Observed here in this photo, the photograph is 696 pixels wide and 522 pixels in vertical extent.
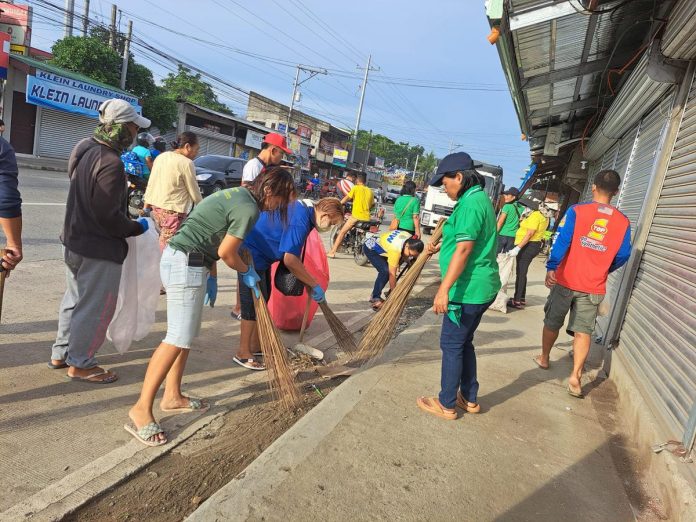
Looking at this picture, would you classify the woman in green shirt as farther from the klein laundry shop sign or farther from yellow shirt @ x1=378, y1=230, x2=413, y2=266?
the klein laundry shop sign

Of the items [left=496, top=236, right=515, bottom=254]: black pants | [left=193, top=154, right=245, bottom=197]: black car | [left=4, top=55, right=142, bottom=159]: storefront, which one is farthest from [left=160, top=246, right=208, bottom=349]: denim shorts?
[left=4, top=55, right=142, bottom=159]: storefront

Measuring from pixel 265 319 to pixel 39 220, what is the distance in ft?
20.5

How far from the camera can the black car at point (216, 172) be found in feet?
46.1

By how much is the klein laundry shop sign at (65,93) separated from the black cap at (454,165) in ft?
60.3

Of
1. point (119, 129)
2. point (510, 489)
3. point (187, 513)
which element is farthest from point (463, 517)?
point (119, 129)

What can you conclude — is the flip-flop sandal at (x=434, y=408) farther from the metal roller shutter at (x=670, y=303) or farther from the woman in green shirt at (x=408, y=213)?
the woman in green shirt at (x=408, y=213)

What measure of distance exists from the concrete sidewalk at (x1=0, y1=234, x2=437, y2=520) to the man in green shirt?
4.03 metres

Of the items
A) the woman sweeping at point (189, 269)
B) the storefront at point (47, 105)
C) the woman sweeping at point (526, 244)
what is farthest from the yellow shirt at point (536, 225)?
the storefront at point (47, 105)

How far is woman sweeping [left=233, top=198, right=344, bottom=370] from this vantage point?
12.2 ft

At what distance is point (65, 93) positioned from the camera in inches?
763

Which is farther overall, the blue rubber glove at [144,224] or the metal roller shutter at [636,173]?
the metal roller shutter at [636,173]

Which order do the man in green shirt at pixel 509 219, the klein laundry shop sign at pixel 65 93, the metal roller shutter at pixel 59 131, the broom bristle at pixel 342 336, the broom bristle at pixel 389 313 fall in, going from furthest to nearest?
1. the metal roller shutter at pixel 59 131
2. the klein laundry shop sign at pixel 65 93
3. the man in green shirt at pixel 509 219
4. the broom bristle at pixel 342 336
5. the broom bristle at pixel 389 313

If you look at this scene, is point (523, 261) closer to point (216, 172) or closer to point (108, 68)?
point (216, 172)

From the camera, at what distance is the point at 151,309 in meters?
3.46
